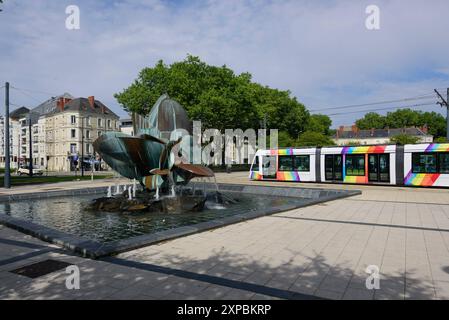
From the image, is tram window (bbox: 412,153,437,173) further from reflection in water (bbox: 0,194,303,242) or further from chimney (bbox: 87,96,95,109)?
chimney (bbox: 87,96,95,109)

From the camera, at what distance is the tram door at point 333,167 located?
79.3 ft

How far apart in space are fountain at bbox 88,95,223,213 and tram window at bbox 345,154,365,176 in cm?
1185

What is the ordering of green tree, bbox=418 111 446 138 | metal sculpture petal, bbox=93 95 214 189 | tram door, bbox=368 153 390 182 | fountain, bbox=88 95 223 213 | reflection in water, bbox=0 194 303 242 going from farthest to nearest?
green tree, bbox=418 111 446 138 → tram door, bbox=368 153 390 182 → metal sculpture petal, bbox=93 95 214 189 → fountain, bbox=88 95 223 213 → reflection in water, bbox=0 194 303 242

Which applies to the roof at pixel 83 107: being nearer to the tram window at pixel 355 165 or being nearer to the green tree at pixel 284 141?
the green tree at pixel 284 141

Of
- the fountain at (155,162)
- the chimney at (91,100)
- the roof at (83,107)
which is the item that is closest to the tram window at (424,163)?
the fountain at (155,162)

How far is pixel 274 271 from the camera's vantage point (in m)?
5.61

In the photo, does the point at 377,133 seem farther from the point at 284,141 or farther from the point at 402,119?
the point at 284,141

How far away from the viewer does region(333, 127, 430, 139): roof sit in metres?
89.4

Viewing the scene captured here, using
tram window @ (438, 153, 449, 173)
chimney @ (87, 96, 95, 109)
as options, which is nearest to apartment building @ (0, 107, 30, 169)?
chimney @ (87, 96, 95, 109)

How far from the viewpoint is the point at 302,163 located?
25906 millimetres

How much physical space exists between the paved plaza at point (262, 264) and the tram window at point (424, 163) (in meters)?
12.7

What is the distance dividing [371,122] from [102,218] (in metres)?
109

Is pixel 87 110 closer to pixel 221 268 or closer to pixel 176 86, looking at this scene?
pixel 176 86

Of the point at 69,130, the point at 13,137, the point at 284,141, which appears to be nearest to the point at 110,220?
the point at 284,141
